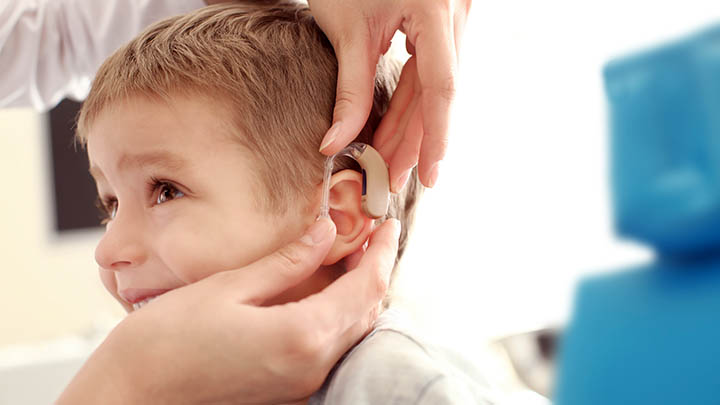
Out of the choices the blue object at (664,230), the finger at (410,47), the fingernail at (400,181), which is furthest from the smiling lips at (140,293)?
the blue object at (664,230)

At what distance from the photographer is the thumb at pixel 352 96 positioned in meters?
0.85

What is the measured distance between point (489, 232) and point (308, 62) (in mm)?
3333

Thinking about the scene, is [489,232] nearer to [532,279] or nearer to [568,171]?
[532,279]

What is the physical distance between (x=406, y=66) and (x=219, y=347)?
466 millimetres

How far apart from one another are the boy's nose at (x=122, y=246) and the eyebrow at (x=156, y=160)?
0.08 m

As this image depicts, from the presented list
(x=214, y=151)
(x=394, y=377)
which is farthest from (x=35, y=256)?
(x=394, y=377)

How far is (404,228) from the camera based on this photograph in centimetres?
114

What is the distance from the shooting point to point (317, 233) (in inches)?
32.8

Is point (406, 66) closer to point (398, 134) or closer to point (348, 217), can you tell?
point (398, 134)

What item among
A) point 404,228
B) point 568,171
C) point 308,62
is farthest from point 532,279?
point 308,62

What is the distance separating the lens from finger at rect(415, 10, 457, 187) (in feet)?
2.78

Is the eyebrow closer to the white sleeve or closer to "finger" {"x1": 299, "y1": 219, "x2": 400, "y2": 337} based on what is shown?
"finger" {"x1": 299, "y1": 219, "x2": 400, "y2": 337}

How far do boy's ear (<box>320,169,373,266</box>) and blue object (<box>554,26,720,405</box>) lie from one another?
685mm

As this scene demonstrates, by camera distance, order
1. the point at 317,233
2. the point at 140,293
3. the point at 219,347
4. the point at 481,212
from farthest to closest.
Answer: the point at 481,212 < the point at 140,293 < the point at 317,233 < the point at 219,347
